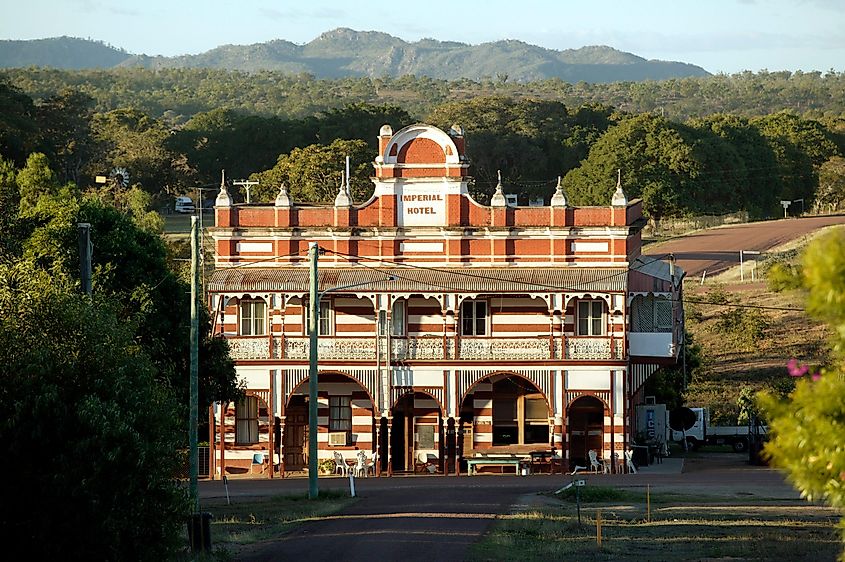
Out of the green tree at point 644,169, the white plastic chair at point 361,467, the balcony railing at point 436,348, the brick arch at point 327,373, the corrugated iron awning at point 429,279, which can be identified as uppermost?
the green tree at point 644,169

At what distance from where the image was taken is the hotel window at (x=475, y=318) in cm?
5431

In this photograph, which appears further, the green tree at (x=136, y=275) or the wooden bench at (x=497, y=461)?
the wooden bench at (x=497, y=461)

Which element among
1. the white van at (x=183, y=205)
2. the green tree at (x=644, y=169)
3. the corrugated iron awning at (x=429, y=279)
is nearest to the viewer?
the corrugated iron awning at (x=429, y=279)

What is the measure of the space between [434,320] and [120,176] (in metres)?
70.8

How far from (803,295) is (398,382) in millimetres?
37291

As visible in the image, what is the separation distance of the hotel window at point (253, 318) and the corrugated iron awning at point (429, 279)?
1.55m

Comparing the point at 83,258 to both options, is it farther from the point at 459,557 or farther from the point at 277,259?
the point at 277,259

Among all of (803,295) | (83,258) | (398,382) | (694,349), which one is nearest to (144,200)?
(694,349)

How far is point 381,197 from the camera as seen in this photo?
177ft

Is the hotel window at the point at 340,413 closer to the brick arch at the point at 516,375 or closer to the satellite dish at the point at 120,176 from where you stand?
the brick arch at the point at 516,375

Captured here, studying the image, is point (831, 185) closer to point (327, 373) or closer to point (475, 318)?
point (475, 318)

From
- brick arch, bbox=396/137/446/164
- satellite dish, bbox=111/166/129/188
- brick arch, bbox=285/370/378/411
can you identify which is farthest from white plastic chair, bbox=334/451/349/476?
satellite dish, bbox=111/166/129/188

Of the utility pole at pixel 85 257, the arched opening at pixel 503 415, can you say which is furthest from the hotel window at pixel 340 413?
the utility pole at pixel 85 257

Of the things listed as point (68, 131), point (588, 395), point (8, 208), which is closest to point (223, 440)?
point (588, 395)
